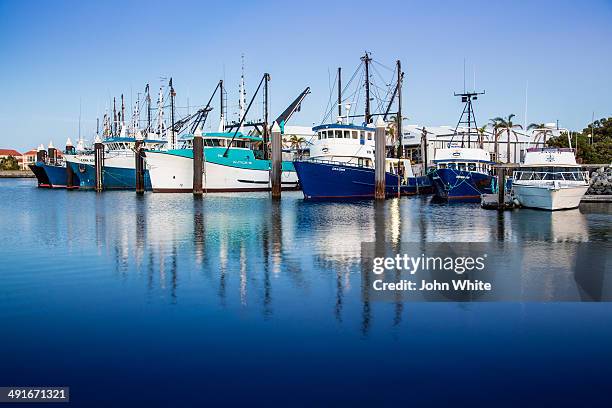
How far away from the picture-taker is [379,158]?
157 ft

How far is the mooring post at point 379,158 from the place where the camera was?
47531mm

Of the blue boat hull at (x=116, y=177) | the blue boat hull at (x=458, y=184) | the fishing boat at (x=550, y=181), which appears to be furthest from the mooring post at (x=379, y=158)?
the blue boat hull at (x=116, y=177)

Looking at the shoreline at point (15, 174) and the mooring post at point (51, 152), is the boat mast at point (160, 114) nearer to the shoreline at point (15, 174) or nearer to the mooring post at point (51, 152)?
the mooring post at point (51, 152)

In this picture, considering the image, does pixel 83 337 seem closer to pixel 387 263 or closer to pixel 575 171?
pixel 387 263

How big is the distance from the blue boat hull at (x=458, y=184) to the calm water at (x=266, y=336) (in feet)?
105

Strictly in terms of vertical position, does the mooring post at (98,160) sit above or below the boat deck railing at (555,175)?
above

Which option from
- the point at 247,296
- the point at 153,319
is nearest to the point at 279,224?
the point at 247,296

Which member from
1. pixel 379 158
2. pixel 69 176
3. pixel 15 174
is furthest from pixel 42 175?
pixel 15 174

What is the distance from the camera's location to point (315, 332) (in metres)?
10.5

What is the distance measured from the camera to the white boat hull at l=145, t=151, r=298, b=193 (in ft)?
205

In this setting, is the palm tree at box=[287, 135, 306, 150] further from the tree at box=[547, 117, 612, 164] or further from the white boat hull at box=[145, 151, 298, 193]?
the tree at box=[547, 117, 612, 164]

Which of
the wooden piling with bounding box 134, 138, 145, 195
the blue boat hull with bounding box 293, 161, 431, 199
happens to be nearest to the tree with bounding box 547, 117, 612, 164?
the blue boat hull with bounding box 293, 161, 431, 199

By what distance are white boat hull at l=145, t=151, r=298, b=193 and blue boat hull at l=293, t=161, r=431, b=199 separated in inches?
560

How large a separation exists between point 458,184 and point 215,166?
25.6 m
